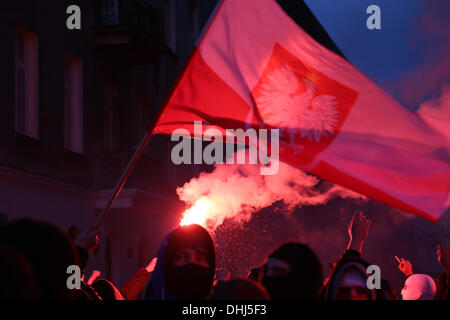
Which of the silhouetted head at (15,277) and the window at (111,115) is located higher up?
the window at (111,115)

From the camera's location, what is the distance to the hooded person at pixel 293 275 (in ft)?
13.7

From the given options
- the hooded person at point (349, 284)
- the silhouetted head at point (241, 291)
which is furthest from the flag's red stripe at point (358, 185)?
the silhouetted head at point (241, 291)

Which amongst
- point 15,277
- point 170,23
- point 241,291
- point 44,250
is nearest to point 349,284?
point 241,291

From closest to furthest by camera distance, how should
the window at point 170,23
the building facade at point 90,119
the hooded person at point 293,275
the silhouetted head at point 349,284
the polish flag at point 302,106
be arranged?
the hooded person at point 293,275 → the silhouetted head at point 349,284 → the polish flag at point 302,106 → the building facade at point 90,119 → the window at point 170,23

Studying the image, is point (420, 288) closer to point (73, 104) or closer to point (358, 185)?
point (358, 185)

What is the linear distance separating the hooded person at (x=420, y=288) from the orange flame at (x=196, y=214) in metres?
2.04

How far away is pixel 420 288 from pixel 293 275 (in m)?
2.93

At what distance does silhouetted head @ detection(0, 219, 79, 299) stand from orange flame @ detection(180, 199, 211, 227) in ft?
14.8

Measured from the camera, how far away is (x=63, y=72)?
57.3ft

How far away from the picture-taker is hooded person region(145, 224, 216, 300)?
13.8 feet

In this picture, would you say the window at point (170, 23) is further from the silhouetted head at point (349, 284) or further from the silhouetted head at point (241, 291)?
the silhouetted head at point (241, 291)

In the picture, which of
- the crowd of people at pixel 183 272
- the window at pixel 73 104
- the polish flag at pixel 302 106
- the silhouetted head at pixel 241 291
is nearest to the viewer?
the crowd of people at pixel 183 272

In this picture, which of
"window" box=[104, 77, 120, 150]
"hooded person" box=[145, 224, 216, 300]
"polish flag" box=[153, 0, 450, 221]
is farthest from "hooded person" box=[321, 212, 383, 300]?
"window" box=[104, 77, 120, 150]

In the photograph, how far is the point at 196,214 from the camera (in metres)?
8.35
